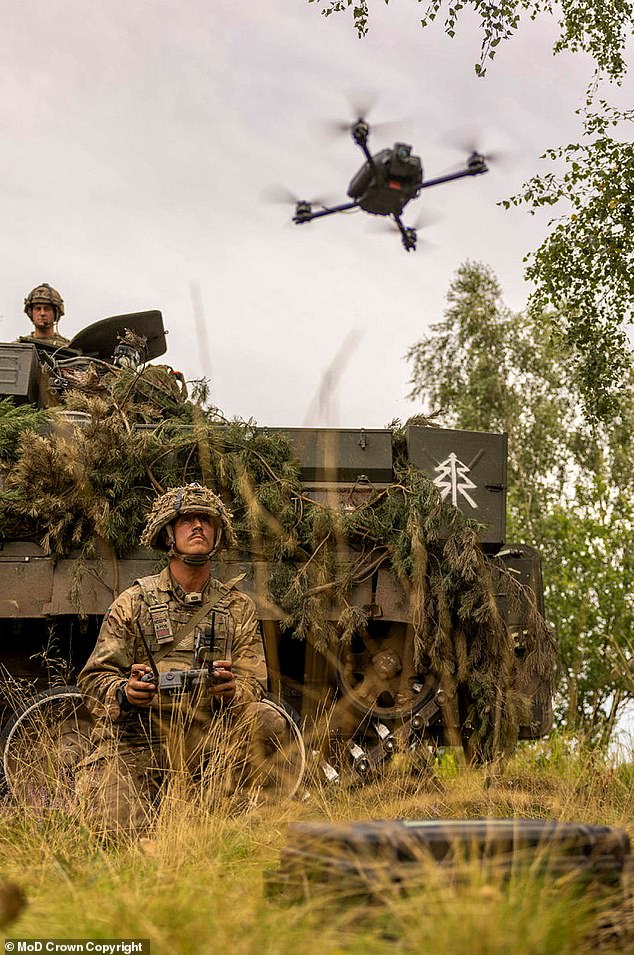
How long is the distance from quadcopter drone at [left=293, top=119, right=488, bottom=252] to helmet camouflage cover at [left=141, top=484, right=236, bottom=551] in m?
2.39

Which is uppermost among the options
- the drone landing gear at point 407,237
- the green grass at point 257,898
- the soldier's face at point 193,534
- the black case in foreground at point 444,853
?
the drone landing gear at point 407,237

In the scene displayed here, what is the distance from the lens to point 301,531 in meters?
6.71

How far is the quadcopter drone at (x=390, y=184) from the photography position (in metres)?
7.33

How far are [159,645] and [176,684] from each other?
1.85 feet

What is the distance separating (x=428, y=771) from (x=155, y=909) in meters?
4.06

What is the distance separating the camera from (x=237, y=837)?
4211 millimetres

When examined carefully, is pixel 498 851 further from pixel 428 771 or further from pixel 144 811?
pixel 428 771

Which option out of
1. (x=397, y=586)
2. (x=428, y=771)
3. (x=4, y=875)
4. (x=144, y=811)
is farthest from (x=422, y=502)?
(x=4, y=875)

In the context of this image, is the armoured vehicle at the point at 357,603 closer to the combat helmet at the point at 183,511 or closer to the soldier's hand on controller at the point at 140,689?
the combat helmet at the point at 183,511

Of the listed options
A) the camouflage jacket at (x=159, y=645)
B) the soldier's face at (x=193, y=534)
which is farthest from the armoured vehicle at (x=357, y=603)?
the soldier's face at (x=193, y=534)

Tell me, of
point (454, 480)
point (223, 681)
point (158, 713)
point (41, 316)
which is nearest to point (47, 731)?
point (158, 713)

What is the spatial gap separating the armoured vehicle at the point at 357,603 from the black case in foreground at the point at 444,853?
12.5 feet

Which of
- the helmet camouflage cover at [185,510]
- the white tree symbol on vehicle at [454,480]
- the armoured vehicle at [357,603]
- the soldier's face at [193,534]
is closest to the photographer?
the soldier's face at [193,534]

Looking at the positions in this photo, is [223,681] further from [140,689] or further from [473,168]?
[473,168]
